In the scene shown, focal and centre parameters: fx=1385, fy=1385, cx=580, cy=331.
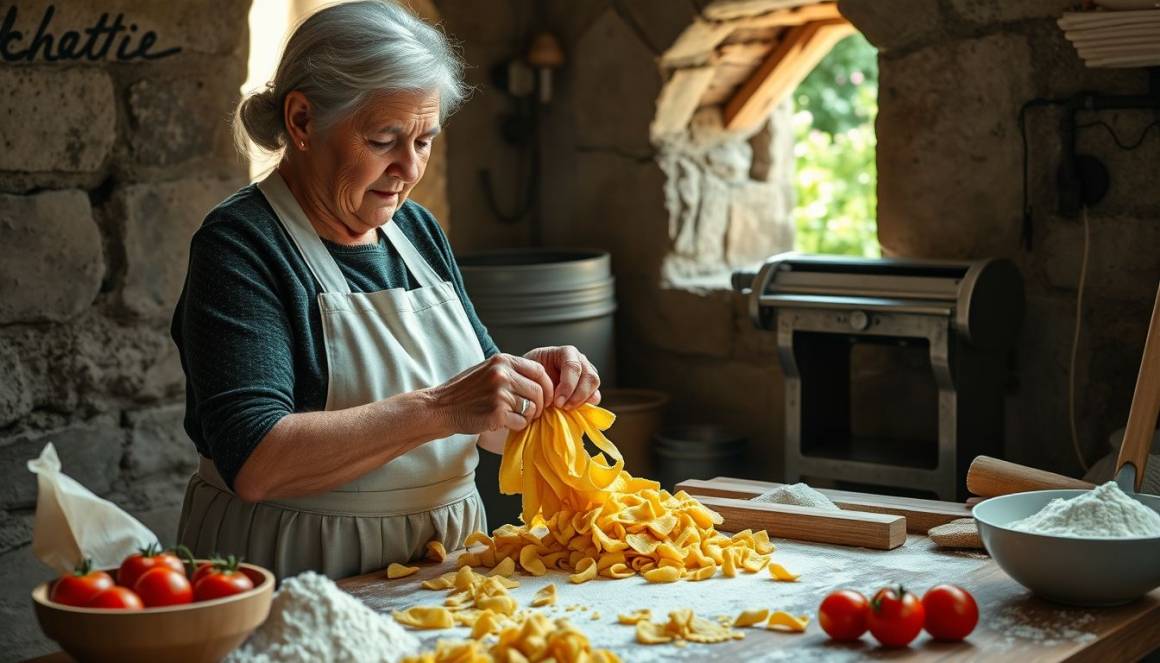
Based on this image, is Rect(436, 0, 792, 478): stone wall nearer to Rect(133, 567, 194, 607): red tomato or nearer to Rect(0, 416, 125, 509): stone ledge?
Rect(0, 416, 125, 509): stone ledge

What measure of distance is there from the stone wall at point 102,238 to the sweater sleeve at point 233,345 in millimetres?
1204

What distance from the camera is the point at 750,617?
1.92m

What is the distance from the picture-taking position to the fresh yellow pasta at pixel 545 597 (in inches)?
80.4

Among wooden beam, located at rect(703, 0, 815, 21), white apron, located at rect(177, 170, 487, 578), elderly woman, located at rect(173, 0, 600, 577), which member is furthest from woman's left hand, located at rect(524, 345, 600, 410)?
wooden beam, located at rect(703, 0, 815, 21)

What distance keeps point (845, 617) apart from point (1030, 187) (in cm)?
183

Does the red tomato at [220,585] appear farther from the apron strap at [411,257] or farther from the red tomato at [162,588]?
the apron strap at [411,257]

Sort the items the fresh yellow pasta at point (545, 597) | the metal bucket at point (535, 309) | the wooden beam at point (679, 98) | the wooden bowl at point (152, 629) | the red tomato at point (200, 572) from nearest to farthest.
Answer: the wooden bowl at point (152, 629) → the red tomato at point (200, 572) → the fresh yellow pasta at point (545, 597) → the metal bucket at point (535, 309) → the wooden beam at point (679, 98)

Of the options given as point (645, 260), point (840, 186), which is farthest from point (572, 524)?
point (840, 186)

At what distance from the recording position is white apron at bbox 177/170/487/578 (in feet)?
7.69

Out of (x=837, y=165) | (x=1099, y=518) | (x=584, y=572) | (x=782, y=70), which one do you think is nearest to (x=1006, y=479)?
(x=1099, y=518)

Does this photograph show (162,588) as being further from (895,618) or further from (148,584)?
(895,618)

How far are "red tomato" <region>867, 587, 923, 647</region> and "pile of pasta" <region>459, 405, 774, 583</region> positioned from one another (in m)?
0.37

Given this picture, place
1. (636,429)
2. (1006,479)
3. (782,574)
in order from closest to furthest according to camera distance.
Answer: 1. (782,574)
2. (1006,479)
3. (636,429)

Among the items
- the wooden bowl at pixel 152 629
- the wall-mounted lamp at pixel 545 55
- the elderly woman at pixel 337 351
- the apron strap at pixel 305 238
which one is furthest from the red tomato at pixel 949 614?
the wall-mounted lamp at pixel 545 55
